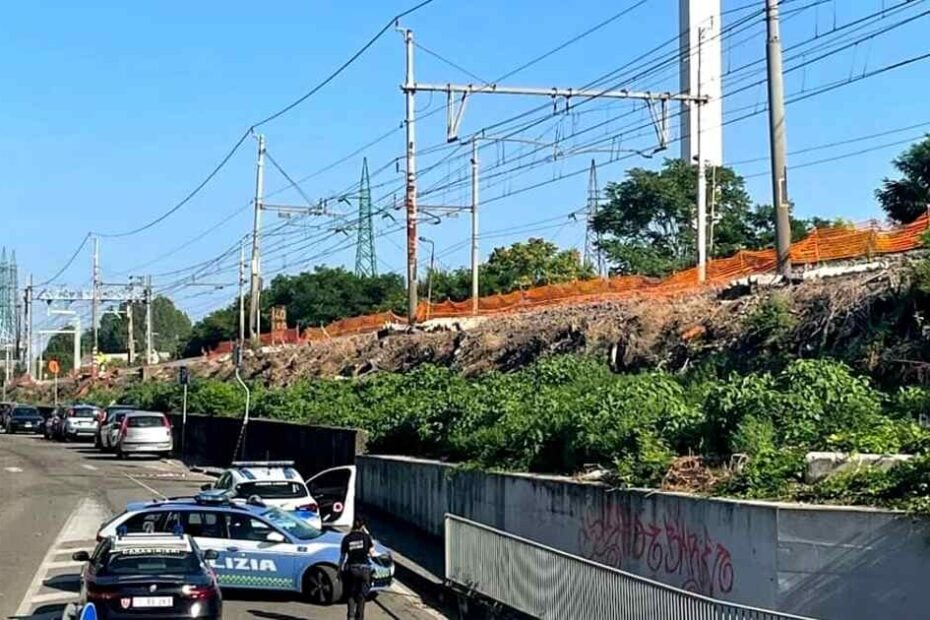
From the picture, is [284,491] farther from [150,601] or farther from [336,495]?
[150,601]

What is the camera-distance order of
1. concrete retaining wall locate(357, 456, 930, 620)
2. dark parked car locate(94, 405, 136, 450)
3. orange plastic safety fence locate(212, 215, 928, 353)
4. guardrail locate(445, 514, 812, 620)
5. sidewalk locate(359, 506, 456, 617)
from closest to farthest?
guardrail locate(445, 514, 812, 620), concrete retaining wall locate(357, 456, 930, 620), sidewalk locate(359, 506, 456, 617), orange plastic safety fence locate(212, 215, 928, 353), dark parked car locate(94, 405, 136, 450)

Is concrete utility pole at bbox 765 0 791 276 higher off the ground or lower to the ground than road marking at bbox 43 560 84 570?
higher

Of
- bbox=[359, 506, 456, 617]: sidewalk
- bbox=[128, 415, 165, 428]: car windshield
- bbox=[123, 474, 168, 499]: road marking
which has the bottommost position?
bbox=[359, 506, 456, 617]: sidewalk

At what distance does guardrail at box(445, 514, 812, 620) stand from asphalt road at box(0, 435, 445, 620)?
1301 mm

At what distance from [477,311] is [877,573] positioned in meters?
39.4

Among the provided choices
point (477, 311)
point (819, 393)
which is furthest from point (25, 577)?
point (477, 311)

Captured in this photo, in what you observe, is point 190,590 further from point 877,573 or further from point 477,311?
point 477,311

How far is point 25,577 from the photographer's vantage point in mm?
19766

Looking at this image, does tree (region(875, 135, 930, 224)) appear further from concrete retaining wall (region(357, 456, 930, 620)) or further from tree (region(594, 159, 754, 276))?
concrete retaining wall (region(357, 456, 930, 620))

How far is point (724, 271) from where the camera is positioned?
40.8 meters

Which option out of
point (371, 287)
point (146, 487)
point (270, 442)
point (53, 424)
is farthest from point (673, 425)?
point (371, 287)

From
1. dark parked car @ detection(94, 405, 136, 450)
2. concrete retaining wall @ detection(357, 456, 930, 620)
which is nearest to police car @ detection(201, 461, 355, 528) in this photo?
concrete retaining wall @ detection(357, 456, 930, 620)

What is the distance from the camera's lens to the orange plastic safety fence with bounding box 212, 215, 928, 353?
98.3ft

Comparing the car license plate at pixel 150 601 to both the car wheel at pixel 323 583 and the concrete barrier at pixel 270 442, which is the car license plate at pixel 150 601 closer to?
the car wheel at pixel 323 583
